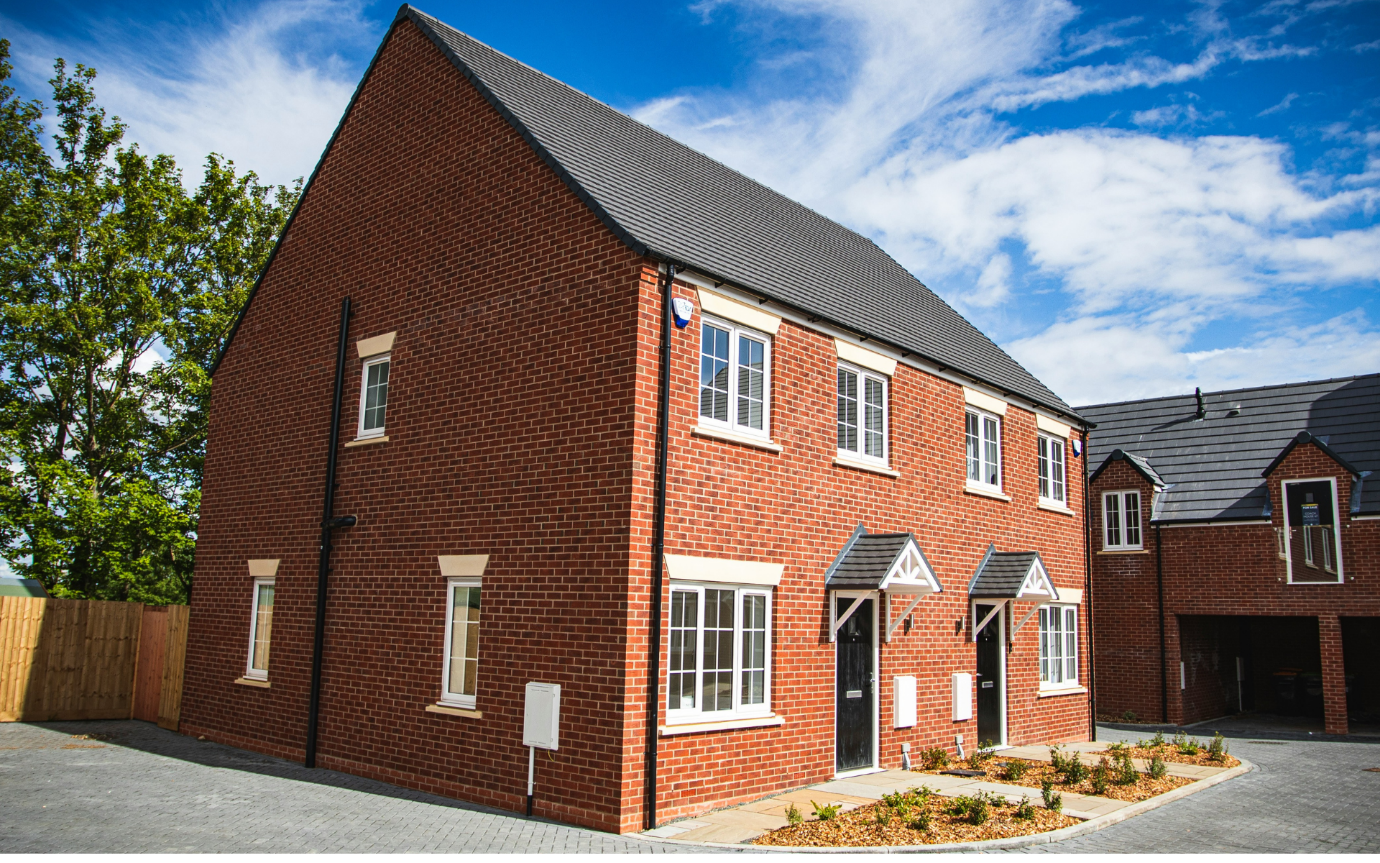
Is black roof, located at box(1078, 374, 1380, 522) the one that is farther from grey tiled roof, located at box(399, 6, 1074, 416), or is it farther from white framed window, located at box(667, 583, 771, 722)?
white framed window, located at box(667, 583, 771, 722)

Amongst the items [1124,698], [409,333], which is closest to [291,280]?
[409,333]

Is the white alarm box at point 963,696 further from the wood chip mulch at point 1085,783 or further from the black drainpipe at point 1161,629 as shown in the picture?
the black drainpipe at point 1161,629

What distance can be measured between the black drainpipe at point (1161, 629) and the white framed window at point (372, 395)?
19.2 meters

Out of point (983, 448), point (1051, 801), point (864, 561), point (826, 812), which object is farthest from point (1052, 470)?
point (826, 812)

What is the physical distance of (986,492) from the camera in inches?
652

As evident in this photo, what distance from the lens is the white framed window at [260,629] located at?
49.0ft

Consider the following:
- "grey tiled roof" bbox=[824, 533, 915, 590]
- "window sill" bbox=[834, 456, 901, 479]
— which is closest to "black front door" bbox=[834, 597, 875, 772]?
"grey tiled roof" bbox=[824, 533, 915, 590]

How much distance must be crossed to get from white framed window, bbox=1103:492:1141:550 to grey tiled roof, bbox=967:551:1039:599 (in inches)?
378

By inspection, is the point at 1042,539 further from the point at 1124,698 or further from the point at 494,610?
the point at 494,610

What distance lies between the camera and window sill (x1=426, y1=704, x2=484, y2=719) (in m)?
11.2

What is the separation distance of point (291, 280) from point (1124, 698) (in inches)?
829

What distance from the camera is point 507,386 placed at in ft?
38.5

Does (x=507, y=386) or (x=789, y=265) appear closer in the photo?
(x=507, y=386)

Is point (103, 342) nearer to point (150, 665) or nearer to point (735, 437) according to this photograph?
point (150, 665)
